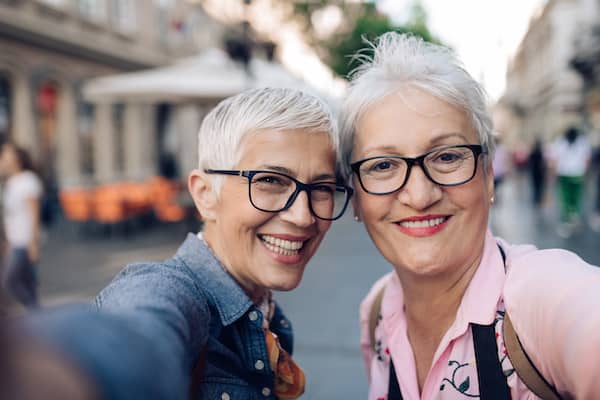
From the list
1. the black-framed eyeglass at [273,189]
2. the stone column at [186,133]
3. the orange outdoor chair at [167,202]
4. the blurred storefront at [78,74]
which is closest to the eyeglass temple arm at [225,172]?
the black-framed eyeglass at [273,189]

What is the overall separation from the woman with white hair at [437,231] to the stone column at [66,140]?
17.0 m

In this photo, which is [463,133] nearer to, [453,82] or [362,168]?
[453,82]

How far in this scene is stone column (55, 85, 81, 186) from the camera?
16.9 m

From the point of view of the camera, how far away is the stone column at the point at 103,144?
19.0 metres

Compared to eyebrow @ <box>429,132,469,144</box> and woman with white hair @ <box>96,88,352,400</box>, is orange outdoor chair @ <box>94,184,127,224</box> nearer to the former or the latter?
woman with white hair @ <box>96,88,352,400</box>

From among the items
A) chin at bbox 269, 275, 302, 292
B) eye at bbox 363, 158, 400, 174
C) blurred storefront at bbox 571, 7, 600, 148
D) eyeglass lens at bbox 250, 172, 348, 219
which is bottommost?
chin at bbox 269, 275, 302, 292

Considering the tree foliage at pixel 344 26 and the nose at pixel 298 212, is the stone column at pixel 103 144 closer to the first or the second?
the tree foliage at pixel 344 26

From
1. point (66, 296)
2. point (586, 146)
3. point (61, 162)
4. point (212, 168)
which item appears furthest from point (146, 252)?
point (61, 162)

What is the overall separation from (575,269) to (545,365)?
0.23 metres

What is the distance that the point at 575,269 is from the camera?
121cm

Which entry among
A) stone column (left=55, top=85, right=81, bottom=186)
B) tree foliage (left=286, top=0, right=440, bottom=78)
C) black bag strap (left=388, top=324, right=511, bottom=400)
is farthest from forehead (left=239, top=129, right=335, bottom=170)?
tree foliage (left=286, top=0, right=440, bottom=78)

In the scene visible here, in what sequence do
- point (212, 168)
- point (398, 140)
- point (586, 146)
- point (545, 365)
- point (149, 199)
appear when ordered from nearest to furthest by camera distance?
point (545, 365)
point (398, 140)
point (212, 168)
point (586, 146)
point (149, 199)

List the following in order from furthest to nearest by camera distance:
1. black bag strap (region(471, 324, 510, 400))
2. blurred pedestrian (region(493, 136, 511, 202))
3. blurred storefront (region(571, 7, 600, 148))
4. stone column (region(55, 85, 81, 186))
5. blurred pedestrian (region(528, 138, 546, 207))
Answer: blurred storefront (region(571, 7, 600, 148)) < stone column (region(55, 85, 81, 186)) < blurred pedestrian (region(528, 138, 546, 207)) < blurred pedestrian (region(493, 136, 511, 202)) < black bag strap (region(471, 324, 510, 400))

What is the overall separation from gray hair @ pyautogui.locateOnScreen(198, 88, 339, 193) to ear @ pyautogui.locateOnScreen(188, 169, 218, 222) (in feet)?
0.13
